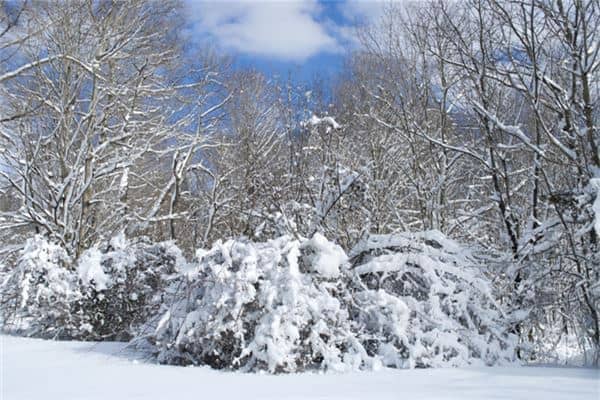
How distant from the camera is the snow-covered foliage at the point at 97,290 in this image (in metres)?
7.25

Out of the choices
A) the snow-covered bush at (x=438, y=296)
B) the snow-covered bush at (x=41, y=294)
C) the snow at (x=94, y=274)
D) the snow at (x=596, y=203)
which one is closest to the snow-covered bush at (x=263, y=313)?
the snow-covered bush at (x=438, y=296)

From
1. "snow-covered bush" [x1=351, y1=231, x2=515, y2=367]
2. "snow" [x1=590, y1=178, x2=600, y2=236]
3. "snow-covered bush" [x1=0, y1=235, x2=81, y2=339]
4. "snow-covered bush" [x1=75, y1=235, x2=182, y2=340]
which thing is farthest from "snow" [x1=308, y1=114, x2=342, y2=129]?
"snow-covered bush" [x1=0, y1=235, x2=81, y2=339]

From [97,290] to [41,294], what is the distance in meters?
0.85

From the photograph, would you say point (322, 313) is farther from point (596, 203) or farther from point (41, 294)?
point (41, 294)

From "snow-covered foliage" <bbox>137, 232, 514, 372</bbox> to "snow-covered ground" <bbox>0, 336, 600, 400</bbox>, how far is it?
0.25 meters

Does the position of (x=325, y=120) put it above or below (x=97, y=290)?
above

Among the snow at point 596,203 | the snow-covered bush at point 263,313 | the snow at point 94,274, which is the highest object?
the snow at point 596,203

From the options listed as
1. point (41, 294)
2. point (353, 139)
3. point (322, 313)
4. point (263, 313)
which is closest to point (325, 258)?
point (322, 313)

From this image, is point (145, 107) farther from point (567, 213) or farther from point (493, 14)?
point (567, 213)

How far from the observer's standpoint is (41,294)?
7336 mm

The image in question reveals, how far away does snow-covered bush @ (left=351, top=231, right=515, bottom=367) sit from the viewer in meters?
5.01

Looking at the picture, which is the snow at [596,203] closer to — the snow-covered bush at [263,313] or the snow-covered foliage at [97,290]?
the snow-covered bush at [263,313]

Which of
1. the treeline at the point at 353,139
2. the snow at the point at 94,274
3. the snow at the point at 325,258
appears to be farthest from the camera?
the snow at the point at 94,274

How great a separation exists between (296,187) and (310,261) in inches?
96.6
